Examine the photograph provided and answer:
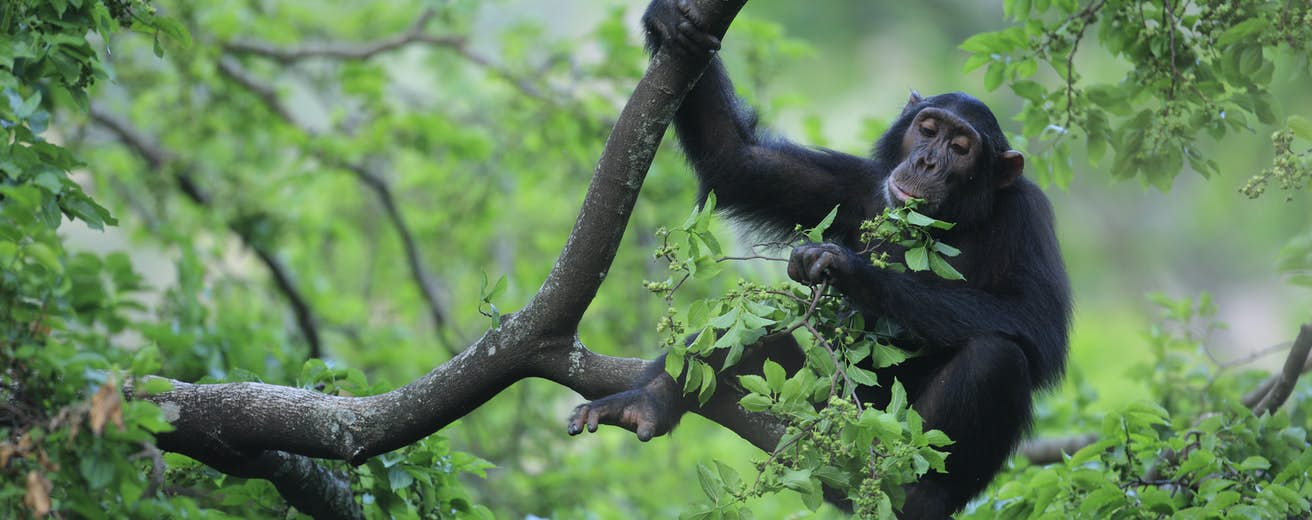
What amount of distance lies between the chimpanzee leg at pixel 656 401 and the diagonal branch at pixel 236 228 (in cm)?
554

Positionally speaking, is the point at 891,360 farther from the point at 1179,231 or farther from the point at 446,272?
the point at 1179,231

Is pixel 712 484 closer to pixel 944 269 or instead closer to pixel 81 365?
pixel 944 269

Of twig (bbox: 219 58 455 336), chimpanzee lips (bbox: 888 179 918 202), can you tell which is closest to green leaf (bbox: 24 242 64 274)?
chimpanzee lips (bbox: 888 179 918 202)

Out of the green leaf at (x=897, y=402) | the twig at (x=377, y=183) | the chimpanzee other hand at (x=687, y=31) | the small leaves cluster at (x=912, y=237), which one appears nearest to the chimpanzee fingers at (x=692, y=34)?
the chimpanzee other hand at (x=687, y=31)

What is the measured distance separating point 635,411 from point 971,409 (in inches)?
51.4

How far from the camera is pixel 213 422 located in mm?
3918

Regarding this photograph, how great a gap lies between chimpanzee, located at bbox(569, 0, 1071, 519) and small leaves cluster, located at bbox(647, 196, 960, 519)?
0.24m

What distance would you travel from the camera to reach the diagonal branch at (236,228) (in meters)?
9.36

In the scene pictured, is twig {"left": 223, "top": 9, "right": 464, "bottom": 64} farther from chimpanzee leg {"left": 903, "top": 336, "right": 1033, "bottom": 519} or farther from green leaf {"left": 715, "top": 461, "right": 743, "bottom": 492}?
green leaf {"left": 715, "top": 461, "right": 743, "bottom": 492}

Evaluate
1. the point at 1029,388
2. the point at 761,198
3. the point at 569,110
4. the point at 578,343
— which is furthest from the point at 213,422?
the point at 569,110

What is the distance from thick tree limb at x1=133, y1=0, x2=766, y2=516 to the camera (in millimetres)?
3836

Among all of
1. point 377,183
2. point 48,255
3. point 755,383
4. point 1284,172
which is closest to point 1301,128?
point 1284,172

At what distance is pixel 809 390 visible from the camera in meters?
3.41

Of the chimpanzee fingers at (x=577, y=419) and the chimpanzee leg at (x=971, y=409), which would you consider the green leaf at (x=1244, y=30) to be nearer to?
the chimpanzee leg at (x=971, y=409)
